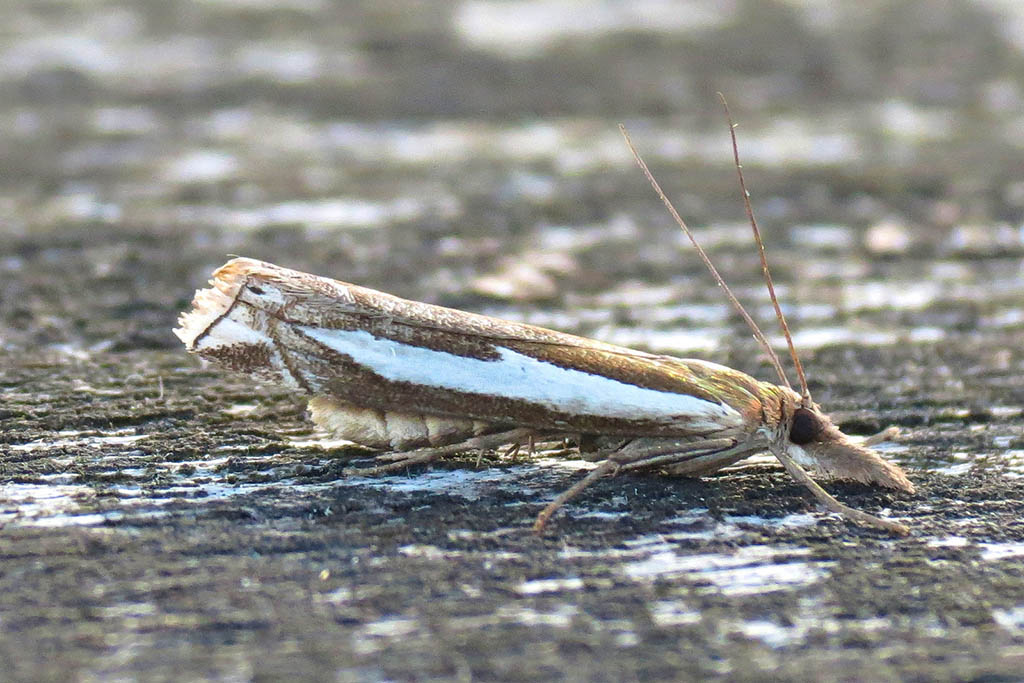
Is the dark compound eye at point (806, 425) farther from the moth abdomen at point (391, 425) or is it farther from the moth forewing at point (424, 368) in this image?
the moth abdomen at point (391, 425)

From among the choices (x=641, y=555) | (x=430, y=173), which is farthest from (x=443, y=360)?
(x=430, y=173)

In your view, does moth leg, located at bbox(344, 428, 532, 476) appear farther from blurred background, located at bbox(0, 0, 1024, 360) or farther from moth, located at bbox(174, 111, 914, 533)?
blurred background, located at bbox(0, 0, 1024, 360)

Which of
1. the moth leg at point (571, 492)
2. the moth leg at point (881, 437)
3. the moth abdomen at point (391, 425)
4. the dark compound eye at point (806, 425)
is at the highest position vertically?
the moth abdomen at point (391, 425)

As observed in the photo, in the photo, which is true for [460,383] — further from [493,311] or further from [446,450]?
[493,311]

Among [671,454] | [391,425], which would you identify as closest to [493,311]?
[391,425]

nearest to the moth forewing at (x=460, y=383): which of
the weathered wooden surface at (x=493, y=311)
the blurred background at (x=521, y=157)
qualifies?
the weathered wooden surface at (x=493, y=311)
